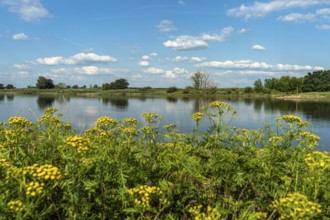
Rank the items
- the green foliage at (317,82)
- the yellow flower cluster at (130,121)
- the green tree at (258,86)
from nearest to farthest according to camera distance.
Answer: the yellow flower cluster at (130,121) < the green tree at (258,86) < the green foliage at (317,82)

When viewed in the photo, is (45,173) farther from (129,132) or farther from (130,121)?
(130,121)

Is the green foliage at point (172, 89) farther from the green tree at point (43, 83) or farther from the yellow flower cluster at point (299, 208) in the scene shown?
the yellow flower cluster at point (299, 208)

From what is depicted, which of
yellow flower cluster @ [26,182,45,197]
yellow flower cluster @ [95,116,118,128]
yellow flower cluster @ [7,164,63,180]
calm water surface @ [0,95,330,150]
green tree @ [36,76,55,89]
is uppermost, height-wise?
green tree @ [36,76,55,89]

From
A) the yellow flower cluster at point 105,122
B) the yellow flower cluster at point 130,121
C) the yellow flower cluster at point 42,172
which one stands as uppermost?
the yellow flower cluster at point 105,122

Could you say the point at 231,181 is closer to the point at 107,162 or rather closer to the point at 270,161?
the point at 270,161

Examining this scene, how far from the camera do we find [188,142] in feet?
13.2

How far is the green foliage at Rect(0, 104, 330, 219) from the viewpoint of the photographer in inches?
92.0

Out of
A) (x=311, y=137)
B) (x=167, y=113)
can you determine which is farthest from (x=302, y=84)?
(x=311, y=137)

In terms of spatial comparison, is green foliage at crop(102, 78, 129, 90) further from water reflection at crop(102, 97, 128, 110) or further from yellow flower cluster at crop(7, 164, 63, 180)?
yellow flower cluster at crop(7, 164, 63, 180)

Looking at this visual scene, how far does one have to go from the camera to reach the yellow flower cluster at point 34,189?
6.64ft

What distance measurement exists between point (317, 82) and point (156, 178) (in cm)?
14896

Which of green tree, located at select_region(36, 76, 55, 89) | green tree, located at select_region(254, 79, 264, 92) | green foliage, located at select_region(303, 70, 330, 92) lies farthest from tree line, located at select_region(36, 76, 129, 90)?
green foliage, located at select_region(303, 70, 330, 92)

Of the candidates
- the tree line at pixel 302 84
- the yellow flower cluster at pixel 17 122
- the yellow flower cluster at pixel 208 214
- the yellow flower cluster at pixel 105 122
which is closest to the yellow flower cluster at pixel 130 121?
the yellow flower cluster at pixel 105 122

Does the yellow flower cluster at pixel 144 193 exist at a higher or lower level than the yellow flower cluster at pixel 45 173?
lower
